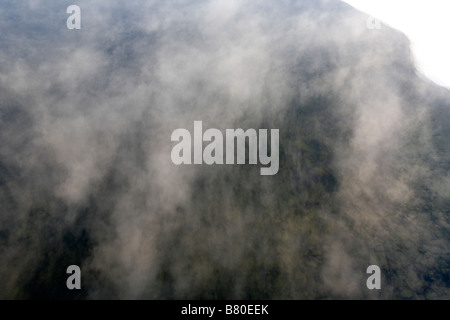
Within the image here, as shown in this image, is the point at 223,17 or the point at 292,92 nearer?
the point at 292,92

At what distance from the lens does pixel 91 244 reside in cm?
384

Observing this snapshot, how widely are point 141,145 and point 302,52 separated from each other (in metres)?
4.00

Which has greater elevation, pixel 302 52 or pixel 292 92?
pixel 302 52

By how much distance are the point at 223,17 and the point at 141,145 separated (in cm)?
418

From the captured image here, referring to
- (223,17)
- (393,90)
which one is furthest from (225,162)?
(223,17)

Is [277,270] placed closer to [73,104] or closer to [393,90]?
[393,90]

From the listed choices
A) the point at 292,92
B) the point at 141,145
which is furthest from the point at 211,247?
the point at 292,92

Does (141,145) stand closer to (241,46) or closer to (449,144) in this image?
(241,46)

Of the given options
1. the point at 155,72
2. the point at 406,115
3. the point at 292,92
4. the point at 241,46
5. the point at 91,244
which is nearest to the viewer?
the point at 91,244

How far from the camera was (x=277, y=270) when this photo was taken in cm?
370

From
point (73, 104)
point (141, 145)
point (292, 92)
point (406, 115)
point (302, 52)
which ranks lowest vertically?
point (141, 145)
